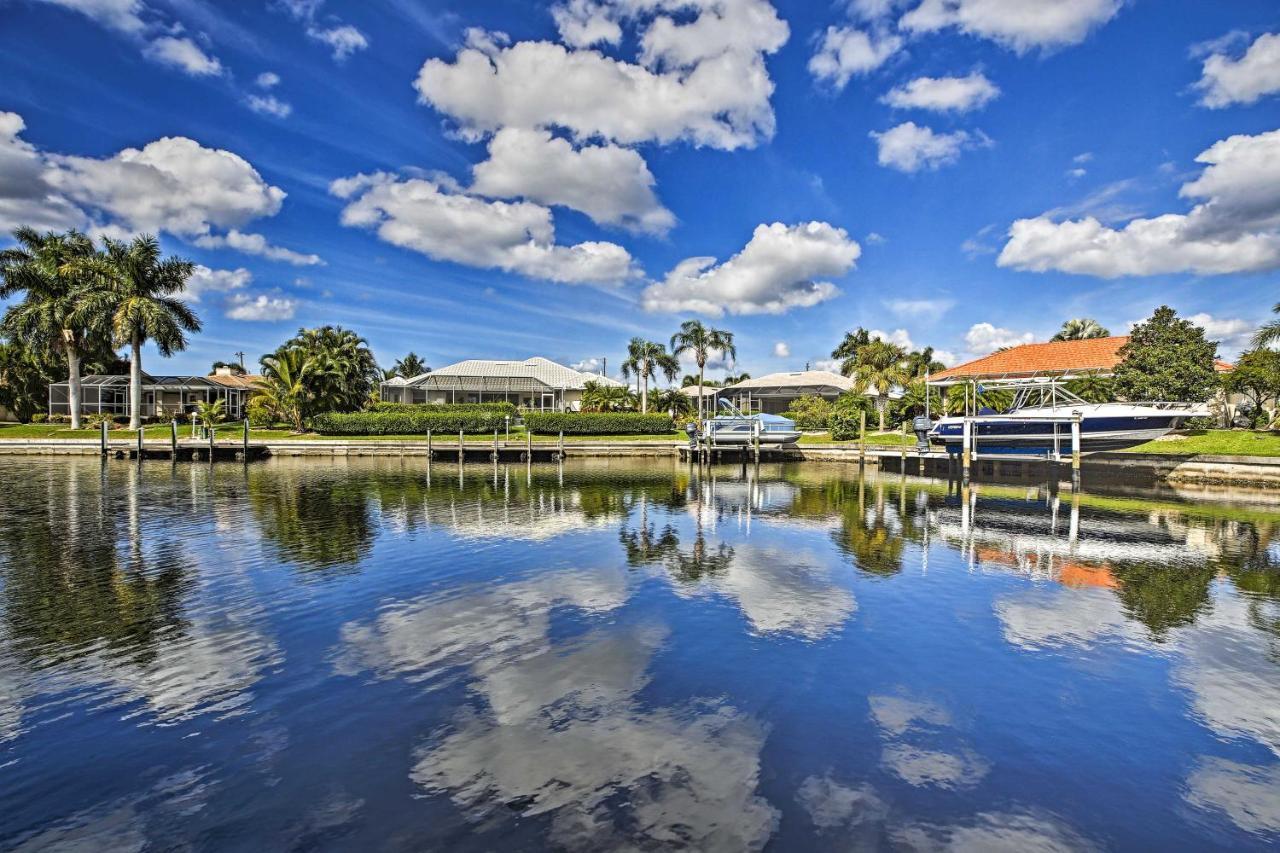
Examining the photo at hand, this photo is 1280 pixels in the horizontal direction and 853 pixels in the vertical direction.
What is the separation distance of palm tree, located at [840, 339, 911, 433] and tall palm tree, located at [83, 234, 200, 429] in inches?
2150

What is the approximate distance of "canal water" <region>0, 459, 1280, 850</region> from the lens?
5.77m

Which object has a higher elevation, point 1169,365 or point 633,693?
point 1169,365

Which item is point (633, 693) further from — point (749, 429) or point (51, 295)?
point (51, 295)

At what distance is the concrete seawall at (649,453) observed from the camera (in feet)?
105

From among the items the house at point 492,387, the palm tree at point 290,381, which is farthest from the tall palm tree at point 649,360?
the palm tree at point 290,381

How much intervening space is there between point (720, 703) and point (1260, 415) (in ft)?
166

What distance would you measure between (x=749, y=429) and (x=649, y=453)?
25.5ft

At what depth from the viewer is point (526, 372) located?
243 ft

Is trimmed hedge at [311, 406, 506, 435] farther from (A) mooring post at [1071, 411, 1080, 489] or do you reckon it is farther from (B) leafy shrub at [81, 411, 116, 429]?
(A) mooring post at [1071, 411, 1080, 489]

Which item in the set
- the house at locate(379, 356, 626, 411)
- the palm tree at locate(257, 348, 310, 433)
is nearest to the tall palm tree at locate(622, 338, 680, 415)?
the house at locate(379, 356, 626, 411)

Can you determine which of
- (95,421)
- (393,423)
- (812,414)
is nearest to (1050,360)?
(812,414)

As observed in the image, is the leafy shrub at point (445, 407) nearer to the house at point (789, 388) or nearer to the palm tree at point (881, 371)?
the house at point (789, 388)

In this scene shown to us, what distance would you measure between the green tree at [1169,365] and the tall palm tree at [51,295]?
233 feet

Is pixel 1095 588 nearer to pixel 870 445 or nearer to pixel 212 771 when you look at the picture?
pixel 212 771
